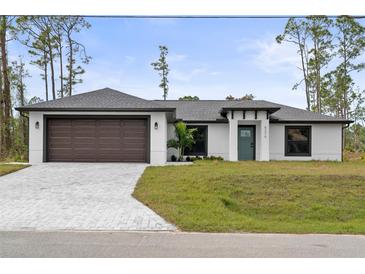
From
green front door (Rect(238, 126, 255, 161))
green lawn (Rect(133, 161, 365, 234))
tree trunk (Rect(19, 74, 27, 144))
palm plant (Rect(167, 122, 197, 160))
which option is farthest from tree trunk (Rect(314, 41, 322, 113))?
tree trunk (Rect(19, 74, 27, 144))

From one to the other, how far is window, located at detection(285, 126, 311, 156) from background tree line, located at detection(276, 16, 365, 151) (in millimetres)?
4542

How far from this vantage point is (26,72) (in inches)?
806

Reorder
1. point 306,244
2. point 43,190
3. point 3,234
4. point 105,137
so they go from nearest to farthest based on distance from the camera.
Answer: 1. point 306,244
2. point 3,234
3. point 43,190
4. point 105,137

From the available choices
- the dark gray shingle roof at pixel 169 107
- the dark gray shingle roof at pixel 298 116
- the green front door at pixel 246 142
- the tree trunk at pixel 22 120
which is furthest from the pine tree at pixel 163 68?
the tree trunk at pixel 22 120

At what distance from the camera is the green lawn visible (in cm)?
566

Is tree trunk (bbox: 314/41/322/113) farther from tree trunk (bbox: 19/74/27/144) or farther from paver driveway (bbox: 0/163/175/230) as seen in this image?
tree trunk (bbox: 19/74/27/144)

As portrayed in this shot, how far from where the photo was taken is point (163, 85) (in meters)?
20.2

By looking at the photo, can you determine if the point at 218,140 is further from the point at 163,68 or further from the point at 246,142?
the point at 163,68

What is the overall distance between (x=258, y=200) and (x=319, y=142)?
9.64m

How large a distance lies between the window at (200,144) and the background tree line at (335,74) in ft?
21.6
